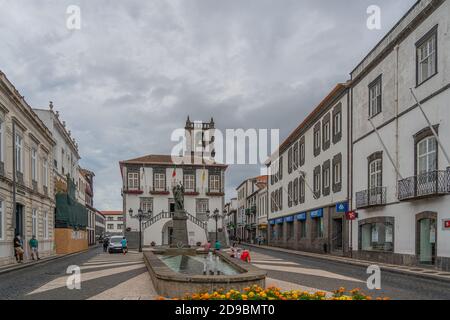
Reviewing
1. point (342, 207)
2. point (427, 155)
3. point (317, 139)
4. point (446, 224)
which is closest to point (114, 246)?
point (342, 207)

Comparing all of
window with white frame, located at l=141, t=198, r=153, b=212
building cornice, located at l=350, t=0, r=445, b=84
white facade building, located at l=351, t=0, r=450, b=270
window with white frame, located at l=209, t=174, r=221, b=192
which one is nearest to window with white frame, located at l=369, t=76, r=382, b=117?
white facade building, located at l=351, t=0, r=450, b=270

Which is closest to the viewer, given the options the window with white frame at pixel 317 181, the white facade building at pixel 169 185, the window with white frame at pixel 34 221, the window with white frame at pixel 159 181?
the window with white frame at pixel 34 221

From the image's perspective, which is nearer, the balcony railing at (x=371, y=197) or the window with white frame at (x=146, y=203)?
the balcony railing at (x=371, y=197)

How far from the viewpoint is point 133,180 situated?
5469cm

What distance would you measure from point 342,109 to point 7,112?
66.9 ft

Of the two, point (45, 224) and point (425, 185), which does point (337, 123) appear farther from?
point (45, 224)

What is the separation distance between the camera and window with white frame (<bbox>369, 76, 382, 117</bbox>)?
2445cm

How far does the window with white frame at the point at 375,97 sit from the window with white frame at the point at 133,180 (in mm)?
35269

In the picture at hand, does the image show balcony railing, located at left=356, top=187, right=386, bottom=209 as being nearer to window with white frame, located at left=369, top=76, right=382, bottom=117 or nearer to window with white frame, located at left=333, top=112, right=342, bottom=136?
window with white frame, located at left=369, top=76, right=382, bottom=117

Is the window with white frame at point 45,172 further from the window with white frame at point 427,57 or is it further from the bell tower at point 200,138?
the bell tower at point 200,138

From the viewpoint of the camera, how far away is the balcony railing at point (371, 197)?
2339 cm

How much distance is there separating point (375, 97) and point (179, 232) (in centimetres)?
1447

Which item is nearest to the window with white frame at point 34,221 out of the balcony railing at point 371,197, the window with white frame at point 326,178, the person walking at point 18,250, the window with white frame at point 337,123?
the person walking at point 18,250

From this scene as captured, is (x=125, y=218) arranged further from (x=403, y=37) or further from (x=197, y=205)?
(x=403, y=37)
